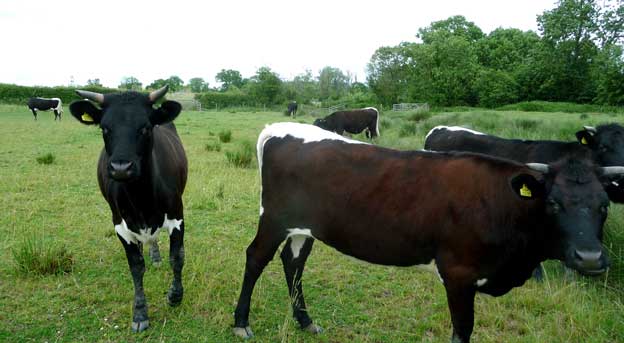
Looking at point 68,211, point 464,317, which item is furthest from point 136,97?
point 68,211

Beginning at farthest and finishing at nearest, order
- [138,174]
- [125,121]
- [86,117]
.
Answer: [86,117] < [125,121] < [138,174]

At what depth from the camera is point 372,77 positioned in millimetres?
63406

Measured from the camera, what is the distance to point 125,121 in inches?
147

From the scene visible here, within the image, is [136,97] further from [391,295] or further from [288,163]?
[391,295]

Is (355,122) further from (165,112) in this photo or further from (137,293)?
(137,293)

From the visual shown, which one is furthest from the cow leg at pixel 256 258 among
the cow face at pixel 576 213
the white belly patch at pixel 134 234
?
the cow face at pixel 576 213

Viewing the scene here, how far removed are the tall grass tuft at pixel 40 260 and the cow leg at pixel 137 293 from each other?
1386 millimetres

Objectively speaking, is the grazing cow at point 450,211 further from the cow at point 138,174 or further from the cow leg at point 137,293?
the cow leg at point 137,293

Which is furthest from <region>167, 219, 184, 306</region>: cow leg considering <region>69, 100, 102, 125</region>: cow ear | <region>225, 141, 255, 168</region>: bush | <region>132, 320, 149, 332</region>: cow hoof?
<region>225, 141, 255, 168</region>: bush

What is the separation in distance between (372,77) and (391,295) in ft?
201

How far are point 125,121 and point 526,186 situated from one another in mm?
3295

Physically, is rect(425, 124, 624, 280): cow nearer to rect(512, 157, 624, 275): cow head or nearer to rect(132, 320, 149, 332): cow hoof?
rect(512, 157, 624, 275): cow head

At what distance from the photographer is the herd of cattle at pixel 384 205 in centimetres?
298

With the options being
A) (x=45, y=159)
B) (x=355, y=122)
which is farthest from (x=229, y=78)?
(x=45, y=159)
